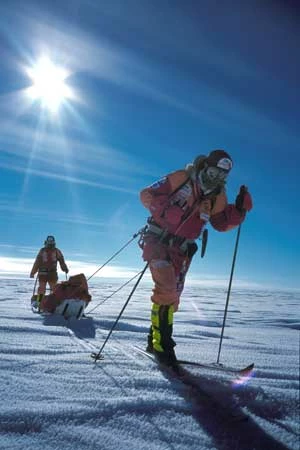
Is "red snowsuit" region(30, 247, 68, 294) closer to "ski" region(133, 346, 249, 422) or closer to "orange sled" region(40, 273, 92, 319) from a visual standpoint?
"orange sled" region(40, 273, 92, 319)

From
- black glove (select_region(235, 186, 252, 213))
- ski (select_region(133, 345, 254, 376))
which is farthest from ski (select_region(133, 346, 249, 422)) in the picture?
black glove (select_region(235, 186, 252, 213))

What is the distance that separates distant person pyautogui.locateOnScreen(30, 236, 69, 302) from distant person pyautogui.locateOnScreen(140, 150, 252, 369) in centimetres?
814

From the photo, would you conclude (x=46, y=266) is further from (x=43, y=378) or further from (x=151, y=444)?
(x=151, y=444)

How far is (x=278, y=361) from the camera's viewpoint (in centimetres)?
336

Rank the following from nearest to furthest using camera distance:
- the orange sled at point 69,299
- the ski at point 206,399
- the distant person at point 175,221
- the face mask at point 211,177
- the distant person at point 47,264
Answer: the ski at point 206,399 → the distant person at point 175,221 → the face mask at point 211,177 → the orange sled at point 69,299 → the distant person at point 47,264

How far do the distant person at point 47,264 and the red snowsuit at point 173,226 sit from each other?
8.21 metres

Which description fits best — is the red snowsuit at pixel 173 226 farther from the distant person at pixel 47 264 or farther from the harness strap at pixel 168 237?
the distant person at pixel 47 264

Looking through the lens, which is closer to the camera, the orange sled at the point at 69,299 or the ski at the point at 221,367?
the ski at the point at 221,367

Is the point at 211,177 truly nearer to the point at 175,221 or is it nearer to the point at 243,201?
the point at 243,201

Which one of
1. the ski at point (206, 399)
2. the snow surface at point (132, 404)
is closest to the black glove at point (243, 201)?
the snow surface at point (132, 404)

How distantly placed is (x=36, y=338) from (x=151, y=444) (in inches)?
106

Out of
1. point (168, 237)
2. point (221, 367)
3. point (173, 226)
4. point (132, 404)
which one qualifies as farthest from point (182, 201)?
point (132, 404)

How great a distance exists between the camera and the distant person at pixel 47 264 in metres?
11.5

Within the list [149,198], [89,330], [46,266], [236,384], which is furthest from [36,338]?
[46,266]
